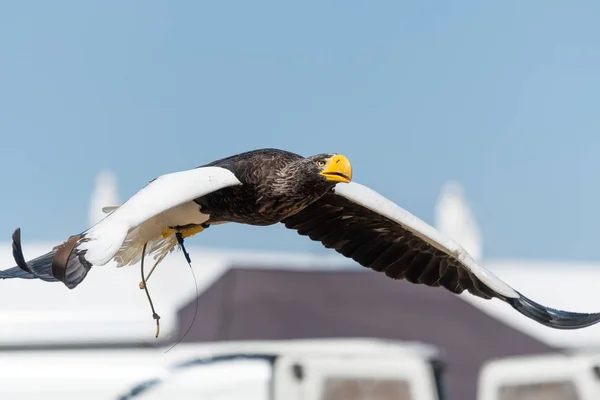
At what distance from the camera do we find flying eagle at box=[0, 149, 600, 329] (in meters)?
3.58

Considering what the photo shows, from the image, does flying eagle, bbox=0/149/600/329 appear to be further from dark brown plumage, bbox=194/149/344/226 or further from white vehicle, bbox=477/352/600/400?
white vehicle, bbox=477/352/600/400

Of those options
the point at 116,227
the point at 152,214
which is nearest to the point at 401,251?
the point at 152,214

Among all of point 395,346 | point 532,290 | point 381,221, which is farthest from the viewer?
point 532,290

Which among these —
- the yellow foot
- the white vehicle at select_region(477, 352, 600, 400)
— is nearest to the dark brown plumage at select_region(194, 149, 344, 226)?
the yellow foot

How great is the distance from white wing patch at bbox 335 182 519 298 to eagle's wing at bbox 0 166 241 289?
2.24 ft

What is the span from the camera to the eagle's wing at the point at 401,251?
4746 mm

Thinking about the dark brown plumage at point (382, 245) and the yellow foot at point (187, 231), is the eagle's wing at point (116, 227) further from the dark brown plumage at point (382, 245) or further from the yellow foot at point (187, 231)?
the dark brown plumage at point (382, 245)

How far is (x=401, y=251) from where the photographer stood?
5.06 metres

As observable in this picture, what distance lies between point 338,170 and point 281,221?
57cm

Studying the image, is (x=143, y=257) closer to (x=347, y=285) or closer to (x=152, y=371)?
(x=152, y=371)

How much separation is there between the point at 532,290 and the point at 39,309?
417 cm

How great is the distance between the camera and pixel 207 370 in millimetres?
6410

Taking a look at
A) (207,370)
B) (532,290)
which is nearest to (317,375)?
(207,370)

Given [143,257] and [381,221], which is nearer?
[143,257]
